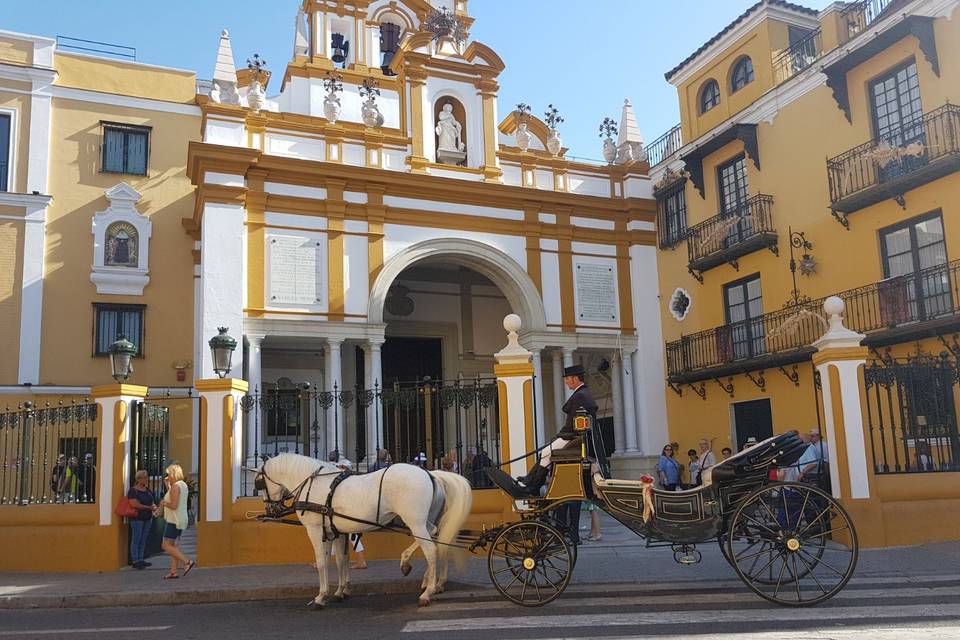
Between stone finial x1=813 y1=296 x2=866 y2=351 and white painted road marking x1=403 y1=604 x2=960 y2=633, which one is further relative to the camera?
stone finial x1=813 y1=296 x2=866 y2=351

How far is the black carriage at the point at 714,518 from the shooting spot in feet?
22.7

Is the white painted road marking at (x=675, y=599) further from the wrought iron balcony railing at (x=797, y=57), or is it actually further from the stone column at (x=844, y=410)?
the wrought iron balcony railing at (x=797, y=57)

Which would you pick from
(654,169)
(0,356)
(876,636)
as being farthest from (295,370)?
(876,636)

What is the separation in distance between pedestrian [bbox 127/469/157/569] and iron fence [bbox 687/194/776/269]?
12.4 metres

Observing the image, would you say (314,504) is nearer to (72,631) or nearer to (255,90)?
(72,631)

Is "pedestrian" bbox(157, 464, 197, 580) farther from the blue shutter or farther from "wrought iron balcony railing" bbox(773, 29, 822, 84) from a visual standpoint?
"wrought iron balcony railing" bbox(773, 29, 822, 84)

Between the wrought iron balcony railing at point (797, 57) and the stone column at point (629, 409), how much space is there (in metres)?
6.98

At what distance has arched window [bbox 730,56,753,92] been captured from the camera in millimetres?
18344

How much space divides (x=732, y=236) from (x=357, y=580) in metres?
12.2

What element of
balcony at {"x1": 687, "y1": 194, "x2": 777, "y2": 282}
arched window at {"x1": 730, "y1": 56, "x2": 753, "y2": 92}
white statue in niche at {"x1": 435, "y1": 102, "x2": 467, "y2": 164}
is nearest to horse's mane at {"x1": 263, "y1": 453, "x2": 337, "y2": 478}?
balcony at {"x1": 687, "y1": 194, "x2": 777, "y2": 282}

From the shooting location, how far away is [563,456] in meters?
7.79

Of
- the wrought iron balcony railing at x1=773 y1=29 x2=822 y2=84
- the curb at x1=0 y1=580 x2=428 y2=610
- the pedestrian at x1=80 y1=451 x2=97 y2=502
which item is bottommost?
the curb at x1=0 y1=580 x2=428 y2=610

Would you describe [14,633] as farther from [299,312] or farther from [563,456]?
→ [299,312]

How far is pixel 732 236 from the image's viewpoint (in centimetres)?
1802
